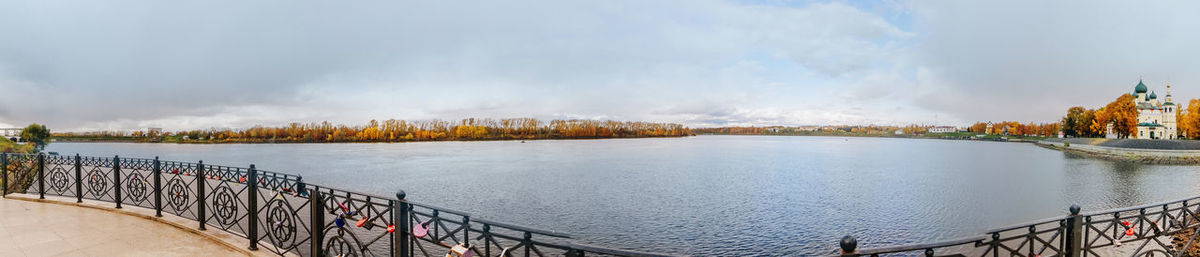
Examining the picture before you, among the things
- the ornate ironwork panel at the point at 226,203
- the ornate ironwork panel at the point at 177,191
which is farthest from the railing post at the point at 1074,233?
the ornate ironwork panel at the point at 177,191

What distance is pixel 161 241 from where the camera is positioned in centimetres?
575

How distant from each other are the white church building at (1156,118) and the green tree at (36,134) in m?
98.1

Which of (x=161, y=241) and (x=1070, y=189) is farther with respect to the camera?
(x=1070, y=189)

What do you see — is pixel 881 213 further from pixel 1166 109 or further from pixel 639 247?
pixel 1166 109

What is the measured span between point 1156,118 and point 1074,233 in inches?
2827

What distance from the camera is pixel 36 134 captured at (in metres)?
34.8

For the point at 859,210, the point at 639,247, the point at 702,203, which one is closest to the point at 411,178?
the point at 702,203

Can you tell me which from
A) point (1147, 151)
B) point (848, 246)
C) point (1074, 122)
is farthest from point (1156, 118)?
point (848, 246)

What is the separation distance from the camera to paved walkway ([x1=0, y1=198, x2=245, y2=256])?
5336mm

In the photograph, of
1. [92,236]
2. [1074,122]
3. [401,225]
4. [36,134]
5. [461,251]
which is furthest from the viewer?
[1074,122]

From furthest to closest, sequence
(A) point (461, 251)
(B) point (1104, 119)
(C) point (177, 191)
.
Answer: (B) point (1104, 119)
(C) point (177, 191)
(A) point (461, 251)

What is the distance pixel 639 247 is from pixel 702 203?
27.3 feet

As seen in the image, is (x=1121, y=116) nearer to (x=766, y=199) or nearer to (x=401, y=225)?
(x=766, y=199)

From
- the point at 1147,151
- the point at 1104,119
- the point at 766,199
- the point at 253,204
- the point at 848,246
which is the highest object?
the point at 1104,119
